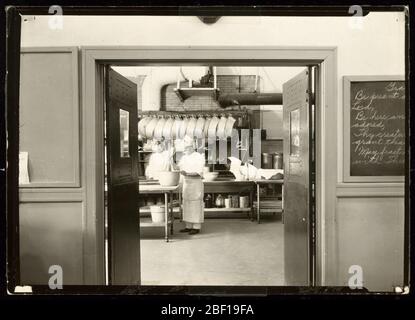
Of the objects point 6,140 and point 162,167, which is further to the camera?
point 162,167

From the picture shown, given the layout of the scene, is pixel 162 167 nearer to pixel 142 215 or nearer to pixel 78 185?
pixel 142 215

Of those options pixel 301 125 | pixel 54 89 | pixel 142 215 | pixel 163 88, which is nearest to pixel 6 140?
pixel 54 89

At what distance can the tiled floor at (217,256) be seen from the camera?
5.04 meters

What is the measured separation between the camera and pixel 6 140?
283 cm

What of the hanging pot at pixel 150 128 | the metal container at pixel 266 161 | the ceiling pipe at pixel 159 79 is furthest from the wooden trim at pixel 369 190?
the ceiling pipe at pixel 159 79

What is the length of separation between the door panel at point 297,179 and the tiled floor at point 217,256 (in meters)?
0.98

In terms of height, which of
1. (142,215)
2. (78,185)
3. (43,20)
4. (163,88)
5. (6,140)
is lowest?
(142,215)

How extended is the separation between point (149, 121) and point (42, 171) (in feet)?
20.8

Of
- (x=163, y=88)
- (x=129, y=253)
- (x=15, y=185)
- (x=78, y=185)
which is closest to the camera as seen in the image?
(x=15, y=185)

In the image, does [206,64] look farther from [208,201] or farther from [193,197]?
[208,201]

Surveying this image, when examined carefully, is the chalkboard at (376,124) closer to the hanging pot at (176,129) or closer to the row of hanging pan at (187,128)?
the row of hanging pan at (187,128)
